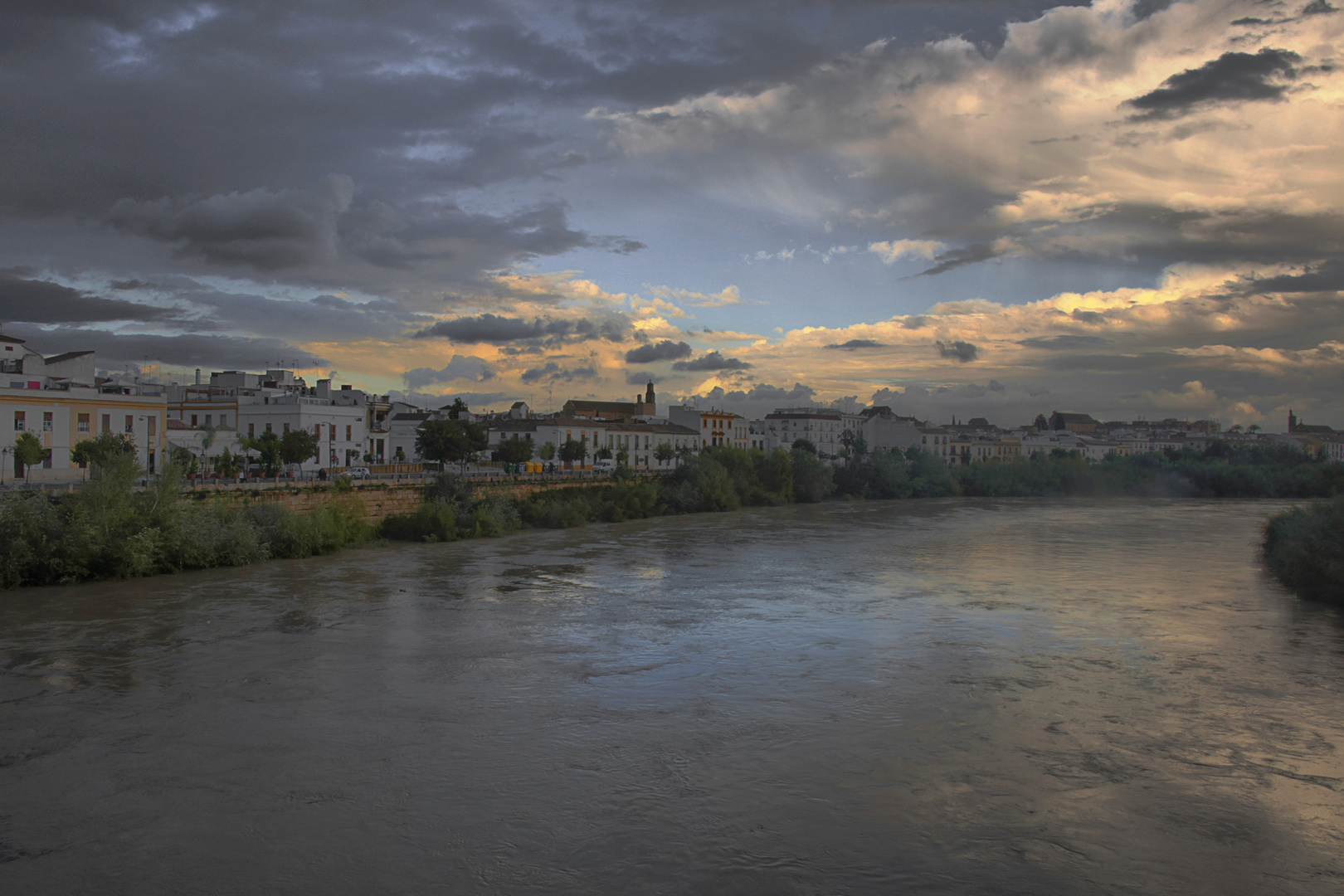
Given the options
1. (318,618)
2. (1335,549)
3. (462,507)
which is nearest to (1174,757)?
(1335,549)

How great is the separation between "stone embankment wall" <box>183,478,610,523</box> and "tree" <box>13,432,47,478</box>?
7426 millimetres

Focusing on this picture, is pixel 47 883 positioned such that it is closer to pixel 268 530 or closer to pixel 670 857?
pixel 670 857

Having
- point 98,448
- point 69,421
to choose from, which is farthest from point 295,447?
point 98,448

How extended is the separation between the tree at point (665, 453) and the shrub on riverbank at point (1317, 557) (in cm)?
5256

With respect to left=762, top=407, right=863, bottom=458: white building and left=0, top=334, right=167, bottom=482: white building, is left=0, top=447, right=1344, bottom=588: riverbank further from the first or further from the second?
left=762, top=407, right=863, bottom=458: white building

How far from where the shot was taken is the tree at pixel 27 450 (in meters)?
30.4

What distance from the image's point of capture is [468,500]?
122 feet

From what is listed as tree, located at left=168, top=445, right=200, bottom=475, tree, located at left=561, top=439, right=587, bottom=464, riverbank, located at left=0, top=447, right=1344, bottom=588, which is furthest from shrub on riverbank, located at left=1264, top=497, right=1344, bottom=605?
tree, located at left=561, top=439, right=587, bottom=464

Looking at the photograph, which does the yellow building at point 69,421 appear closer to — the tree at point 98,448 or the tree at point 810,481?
the tree at point 98,448

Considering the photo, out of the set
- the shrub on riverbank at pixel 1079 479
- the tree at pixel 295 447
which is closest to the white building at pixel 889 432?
the shrub on riverbank at pixel 1079 479

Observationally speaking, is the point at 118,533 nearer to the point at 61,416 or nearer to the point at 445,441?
the point at 61,416

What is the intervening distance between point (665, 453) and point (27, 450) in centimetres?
4956

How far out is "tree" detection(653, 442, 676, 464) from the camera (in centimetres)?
7500

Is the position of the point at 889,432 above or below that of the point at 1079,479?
above
